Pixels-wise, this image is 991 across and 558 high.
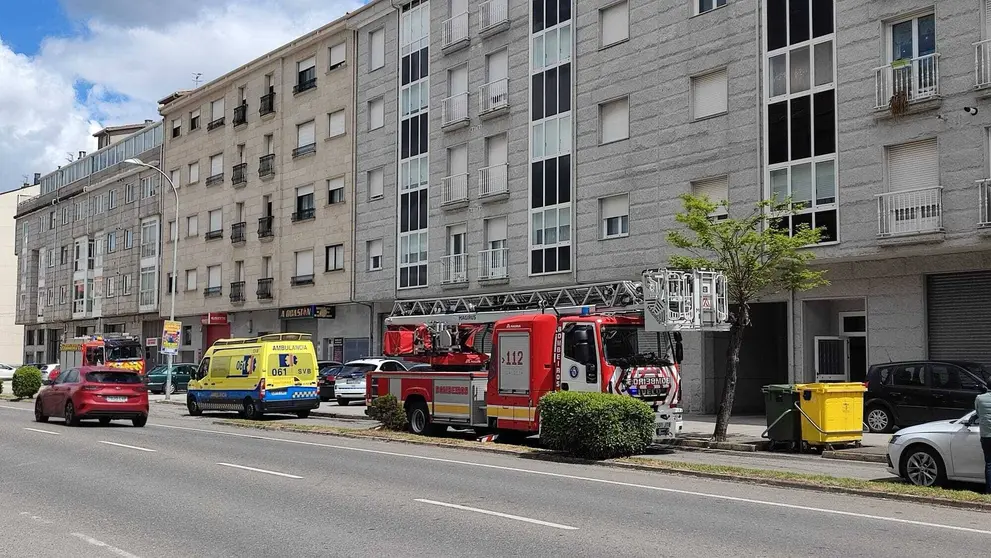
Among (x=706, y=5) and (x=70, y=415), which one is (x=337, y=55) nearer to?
(x=706, y=5)

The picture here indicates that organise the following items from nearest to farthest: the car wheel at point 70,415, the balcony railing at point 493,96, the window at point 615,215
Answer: the car wheel at point 70,415 → the window at point 615,215 → the balcony railing at point 493,96

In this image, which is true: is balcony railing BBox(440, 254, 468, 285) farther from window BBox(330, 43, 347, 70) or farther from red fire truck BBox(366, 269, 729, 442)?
red fire truck BBox(366, 269, 729, 442)

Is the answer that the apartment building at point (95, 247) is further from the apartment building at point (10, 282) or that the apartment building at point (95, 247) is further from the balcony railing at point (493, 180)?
the balcony railing at point (493, 180)

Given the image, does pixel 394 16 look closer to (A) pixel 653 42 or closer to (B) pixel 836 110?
(A) pixel 653 42

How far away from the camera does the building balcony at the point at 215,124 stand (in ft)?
174

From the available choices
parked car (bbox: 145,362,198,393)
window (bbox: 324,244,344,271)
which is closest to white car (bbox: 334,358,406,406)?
window (bbox: 324,244,344,271)

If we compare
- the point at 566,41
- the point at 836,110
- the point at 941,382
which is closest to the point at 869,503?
the point at 941,382

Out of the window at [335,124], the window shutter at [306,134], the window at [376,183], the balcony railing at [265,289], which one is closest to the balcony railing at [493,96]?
the window at [376,183]

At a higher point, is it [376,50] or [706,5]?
[376,50]

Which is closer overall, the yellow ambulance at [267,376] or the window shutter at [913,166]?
the window shutter at [913,166]

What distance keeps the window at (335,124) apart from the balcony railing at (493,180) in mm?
10481

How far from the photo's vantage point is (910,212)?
22.6 m

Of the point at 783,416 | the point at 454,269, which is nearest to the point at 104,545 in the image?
the point at 783,416

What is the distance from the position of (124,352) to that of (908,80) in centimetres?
3830
